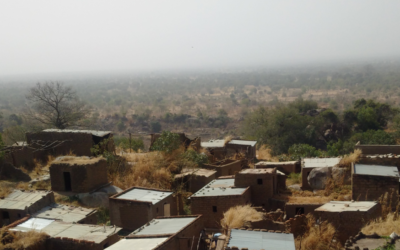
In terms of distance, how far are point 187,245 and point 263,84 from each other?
138 meters

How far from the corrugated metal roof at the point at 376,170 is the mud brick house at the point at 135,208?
6.04 meters

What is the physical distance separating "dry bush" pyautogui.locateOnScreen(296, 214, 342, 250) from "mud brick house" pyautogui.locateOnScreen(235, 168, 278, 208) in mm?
2536

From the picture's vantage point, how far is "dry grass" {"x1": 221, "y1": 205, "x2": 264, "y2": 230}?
1052 cm

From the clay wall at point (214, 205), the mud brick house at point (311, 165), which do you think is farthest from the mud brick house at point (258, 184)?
the mud brick house at point (311, 165)

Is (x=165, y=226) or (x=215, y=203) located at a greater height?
(x=165, y=226)

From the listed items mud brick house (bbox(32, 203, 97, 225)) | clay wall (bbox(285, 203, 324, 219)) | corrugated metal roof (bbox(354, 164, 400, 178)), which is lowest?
clay wall (bbox(285, 203, 324, 219))

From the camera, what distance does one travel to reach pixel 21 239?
31.9ft

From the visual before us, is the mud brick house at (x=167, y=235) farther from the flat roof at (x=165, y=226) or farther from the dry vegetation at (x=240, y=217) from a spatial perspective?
the dry vegetation at (x=240, y=217)

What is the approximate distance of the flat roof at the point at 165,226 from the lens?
33.2ft

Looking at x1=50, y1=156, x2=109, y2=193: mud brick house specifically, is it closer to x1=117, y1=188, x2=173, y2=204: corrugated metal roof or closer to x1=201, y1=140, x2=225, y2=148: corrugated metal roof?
x1=117, y1=188, x2=173, y2=204: corrugated metal roof

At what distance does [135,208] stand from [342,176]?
7224 millimetres

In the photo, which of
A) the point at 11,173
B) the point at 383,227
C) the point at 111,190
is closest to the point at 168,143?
the point at 111,190

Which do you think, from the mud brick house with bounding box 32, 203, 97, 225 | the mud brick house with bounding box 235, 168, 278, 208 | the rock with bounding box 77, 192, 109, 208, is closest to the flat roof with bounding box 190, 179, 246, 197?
the mud brick house with bounding box 235, 168, 278, 208

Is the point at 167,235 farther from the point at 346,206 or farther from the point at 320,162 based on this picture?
the point at 320,162
